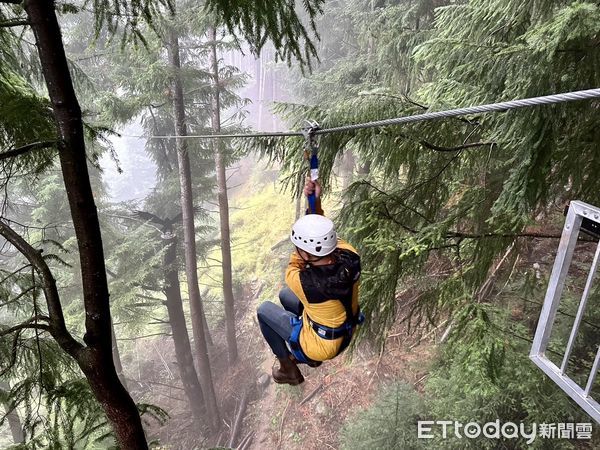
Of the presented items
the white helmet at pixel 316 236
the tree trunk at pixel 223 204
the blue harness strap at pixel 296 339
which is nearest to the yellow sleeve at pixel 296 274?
the white helmet at pixel 316 236

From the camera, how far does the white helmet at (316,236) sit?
9.28 ft

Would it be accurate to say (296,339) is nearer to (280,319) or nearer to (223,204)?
(280,319)

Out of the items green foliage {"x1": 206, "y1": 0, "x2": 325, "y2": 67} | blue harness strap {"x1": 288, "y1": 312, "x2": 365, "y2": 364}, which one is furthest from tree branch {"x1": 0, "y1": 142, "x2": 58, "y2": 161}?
blue harness strap {"x1": 288, "y1": 312, "x2": 365, "y2": 364}

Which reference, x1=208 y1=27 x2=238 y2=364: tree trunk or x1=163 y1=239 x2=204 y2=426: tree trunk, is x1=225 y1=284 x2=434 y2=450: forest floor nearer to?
x1=163 y1=239 x2=204 y2=426: tree trunk

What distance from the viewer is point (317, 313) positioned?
124 inches

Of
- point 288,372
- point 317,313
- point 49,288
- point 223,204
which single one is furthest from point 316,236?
point 223,204

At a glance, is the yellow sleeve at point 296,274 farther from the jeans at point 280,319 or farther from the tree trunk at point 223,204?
the tree trunk at point 223,204

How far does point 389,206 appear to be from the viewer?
423cm

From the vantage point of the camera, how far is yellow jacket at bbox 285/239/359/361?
3020 millimetres

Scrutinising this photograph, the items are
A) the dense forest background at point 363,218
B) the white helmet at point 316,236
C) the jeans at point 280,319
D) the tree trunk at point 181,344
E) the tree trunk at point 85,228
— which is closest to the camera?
the tree trunk at point 85,228

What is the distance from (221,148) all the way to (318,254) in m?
7.49

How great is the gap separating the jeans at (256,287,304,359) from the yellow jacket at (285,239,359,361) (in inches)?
11.4

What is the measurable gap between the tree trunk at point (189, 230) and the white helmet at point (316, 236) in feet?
31.3

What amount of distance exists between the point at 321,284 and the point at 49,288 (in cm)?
174
